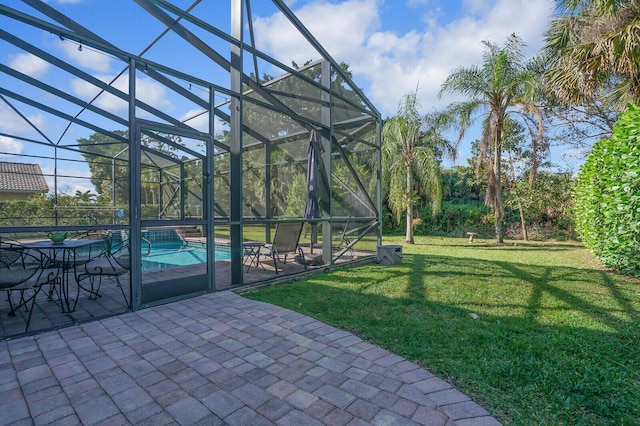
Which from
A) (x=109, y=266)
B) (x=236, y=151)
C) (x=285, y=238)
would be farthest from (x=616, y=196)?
(x=109, y=266)

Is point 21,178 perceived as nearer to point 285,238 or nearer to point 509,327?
point 285,238

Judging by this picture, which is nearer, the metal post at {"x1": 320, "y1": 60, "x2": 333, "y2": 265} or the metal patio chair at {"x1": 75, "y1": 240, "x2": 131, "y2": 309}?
the metal patio chair at {"x1": 75, "y1": 240, "x2": 131, "y2": 309}

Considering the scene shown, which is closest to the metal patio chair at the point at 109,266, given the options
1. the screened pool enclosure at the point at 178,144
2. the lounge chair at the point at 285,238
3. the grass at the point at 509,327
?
the screened pool enclosure at the point at 178,144

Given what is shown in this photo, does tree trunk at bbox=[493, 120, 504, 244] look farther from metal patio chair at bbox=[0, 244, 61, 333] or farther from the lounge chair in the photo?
metal patio chair at bbox=[0, 244, 61, 333]

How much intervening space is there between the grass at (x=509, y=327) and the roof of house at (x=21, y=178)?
223 inches

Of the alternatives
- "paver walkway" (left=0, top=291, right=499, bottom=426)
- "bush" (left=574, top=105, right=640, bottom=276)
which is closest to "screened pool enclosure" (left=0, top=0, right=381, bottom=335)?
"paver walkway" (left=0, top=291, right=499, bottom=426)

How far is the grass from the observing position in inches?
85.8

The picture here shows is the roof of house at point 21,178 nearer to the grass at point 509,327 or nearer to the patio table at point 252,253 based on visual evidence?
the patio table at point 252,253

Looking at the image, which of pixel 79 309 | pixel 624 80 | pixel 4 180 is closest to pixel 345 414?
pixel 79 309

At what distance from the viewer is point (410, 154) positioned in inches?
491

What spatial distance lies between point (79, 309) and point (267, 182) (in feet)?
13.2

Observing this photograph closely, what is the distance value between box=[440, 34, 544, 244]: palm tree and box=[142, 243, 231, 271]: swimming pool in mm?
10733

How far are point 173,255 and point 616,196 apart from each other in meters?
7.34

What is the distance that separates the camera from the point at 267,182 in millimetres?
7035
